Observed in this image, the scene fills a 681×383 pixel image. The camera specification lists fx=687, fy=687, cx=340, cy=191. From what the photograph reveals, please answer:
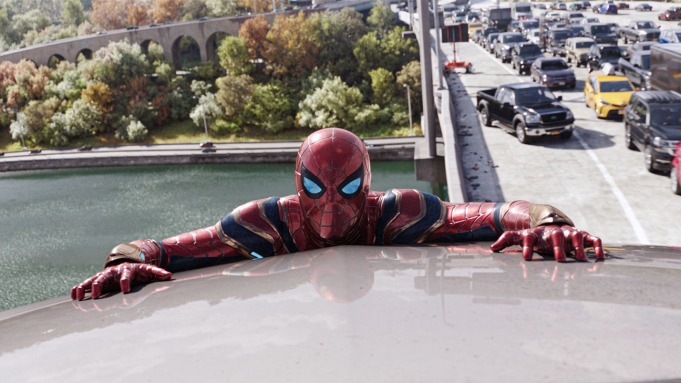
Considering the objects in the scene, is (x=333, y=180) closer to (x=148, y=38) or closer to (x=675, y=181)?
(x=675, y=181)

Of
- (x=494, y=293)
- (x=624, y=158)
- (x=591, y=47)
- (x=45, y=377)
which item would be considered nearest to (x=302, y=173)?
(x=494, y=293)

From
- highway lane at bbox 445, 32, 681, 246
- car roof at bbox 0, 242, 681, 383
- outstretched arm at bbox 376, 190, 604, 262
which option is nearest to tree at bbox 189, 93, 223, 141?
highway lane at bbox 445, 32, 681, 246

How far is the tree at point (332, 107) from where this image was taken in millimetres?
55344

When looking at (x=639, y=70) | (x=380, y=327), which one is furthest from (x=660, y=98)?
(x=380, y=327)

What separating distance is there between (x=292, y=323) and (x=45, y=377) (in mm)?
1095

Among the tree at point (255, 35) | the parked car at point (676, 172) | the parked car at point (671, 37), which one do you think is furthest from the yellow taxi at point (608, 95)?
the tree at point (255, 35)

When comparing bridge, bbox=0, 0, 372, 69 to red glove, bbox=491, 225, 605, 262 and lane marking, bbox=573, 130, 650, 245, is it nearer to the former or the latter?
lane marking, bbox=573, 130, 650, 245

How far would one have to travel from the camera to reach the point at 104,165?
54219 mm

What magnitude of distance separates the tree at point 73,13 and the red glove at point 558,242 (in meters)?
104

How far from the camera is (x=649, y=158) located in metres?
19.4

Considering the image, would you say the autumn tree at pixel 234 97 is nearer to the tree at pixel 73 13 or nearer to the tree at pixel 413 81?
the tree at pixel 413 81

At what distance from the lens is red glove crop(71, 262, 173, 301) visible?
4.79 meters

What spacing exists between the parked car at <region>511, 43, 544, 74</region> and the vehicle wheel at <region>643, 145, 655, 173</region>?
20388 mm

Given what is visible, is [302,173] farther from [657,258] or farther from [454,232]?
[657,258]
